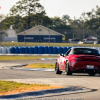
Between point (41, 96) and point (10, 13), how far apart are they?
84955 millimetres

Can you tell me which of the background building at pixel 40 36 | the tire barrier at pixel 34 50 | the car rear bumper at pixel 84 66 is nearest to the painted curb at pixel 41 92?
the car rear bumper at pixel 84 66

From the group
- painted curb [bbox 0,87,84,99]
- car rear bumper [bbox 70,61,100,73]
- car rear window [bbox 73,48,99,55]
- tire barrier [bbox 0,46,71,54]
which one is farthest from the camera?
tire barrier [bbox 0,46,71,54]

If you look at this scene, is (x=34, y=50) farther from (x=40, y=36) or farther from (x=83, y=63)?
(x=83, y=63)

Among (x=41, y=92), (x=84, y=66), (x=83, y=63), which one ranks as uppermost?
(x=83, y=63)

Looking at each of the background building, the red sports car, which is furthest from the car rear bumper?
the background building

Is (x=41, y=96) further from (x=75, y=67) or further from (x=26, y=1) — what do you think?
(x=26, y=1)

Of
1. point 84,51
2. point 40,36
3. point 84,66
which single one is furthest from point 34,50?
point 84,66

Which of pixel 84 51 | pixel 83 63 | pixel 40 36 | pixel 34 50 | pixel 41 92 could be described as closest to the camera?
pixel 41 92

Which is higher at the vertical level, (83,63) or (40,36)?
(40,36)

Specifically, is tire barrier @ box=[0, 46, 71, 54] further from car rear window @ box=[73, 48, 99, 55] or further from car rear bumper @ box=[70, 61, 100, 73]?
car rear bumper @ box=[70, 61, 100, 73]

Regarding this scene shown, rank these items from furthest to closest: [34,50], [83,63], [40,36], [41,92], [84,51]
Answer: [40,36]
[34,50]
[84,51]
[83,63]
[41,92]

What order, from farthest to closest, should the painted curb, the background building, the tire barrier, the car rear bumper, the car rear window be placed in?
1. the background building
2. the tire barrier
3. the car rear window
4. the car rear bumper
5. the painted curb

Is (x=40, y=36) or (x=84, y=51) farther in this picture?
(x=40, y=36)

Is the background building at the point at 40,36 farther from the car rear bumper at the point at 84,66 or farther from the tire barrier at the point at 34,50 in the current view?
the car rear bumper at the point at 84,66
